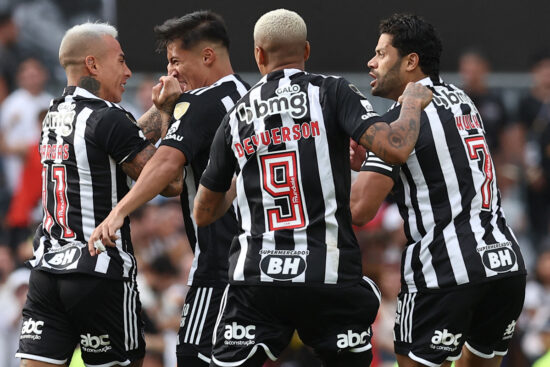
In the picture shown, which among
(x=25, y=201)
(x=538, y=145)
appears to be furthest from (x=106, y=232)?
(x=538, y=145)

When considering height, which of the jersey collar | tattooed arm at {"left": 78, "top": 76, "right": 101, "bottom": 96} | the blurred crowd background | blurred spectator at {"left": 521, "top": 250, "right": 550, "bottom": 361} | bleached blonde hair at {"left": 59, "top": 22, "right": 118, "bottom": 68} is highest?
bleached blonde hair at {"left": 59, "top": 22, "right": 118, "bottom": 68}

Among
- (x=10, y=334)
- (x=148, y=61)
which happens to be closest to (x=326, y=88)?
(x=10, y=334)

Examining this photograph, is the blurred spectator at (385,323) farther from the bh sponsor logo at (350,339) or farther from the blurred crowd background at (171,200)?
the bh sponsor logo at (350,339)

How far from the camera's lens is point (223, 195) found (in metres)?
5.64

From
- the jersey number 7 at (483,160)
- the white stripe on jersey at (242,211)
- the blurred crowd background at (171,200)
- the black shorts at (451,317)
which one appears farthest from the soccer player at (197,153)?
the blurred crowd background at (171,200)

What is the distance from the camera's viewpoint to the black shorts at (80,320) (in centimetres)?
587

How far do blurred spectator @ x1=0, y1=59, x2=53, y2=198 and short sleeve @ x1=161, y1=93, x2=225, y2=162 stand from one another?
6310 millimetres

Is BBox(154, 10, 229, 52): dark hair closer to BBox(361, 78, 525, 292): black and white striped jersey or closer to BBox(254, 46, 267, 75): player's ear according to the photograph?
BBox(254, 46, 267, 75): player's ear

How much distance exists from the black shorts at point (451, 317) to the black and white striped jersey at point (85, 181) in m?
1.65

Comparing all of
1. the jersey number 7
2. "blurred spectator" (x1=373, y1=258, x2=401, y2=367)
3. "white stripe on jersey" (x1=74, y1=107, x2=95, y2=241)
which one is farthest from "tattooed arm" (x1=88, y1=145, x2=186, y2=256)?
"blurred spectator" (x1=373, y1=258, x2=401, y2=367)

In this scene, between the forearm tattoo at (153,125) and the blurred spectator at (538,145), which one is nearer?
the forearm tattoo at (153,125)

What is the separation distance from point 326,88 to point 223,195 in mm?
833

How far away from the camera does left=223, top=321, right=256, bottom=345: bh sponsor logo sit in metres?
5.29

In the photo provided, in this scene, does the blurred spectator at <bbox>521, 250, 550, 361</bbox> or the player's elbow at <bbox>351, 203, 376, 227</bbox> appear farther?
the blurred spectator at <bbox>521, 250, 550, 361</bbox>
